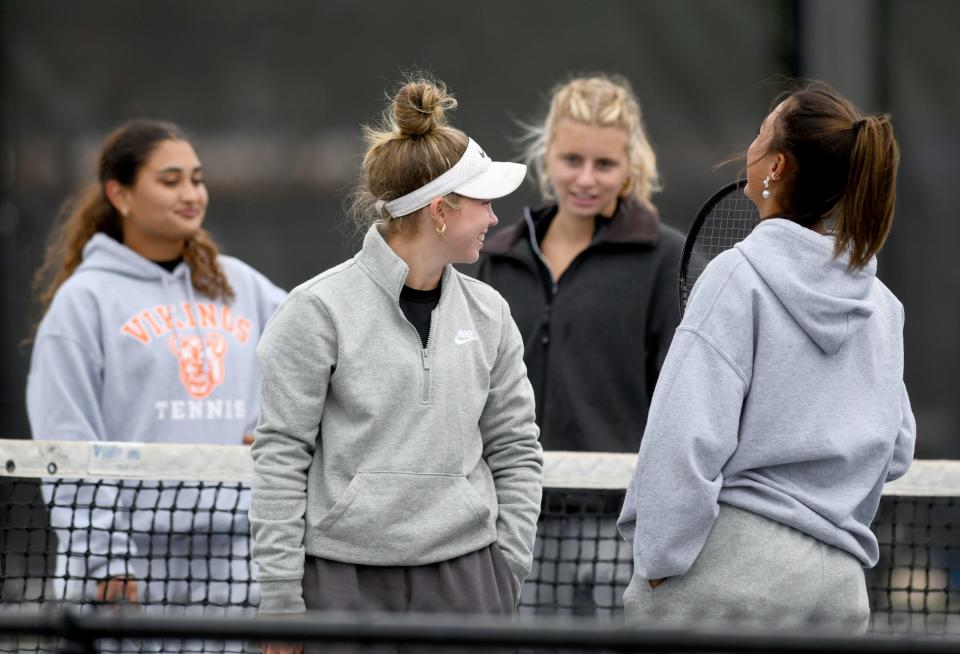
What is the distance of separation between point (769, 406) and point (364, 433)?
2.15 ft

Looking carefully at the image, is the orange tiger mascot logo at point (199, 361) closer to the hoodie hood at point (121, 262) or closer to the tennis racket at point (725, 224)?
the hoodie hood at point (121, 262)

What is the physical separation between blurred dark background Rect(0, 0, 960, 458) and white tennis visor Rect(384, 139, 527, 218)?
2158 mm

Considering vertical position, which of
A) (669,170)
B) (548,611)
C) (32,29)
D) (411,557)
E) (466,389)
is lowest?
(548,611)

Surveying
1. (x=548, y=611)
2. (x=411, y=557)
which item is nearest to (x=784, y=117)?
(x=411, y=557)

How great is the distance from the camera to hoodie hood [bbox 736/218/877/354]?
2.06 m

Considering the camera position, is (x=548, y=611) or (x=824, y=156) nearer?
(x=824, y=156)

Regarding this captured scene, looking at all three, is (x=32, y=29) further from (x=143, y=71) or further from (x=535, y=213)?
(x=535, y=213)

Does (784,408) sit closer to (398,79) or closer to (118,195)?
(118,195)

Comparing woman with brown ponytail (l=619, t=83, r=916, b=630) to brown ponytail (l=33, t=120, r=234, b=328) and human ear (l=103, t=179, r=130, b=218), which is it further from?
human ear (l=103, t=179, r=130, b=218)

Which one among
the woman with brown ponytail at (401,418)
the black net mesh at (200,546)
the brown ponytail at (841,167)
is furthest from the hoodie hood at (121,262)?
the brown ponytail at (841,167)

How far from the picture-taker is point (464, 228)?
Answer: 2.30 meters

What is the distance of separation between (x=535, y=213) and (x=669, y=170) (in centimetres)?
105

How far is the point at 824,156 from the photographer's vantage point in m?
2.09

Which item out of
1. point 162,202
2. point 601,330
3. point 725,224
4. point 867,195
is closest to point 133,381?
point 162,202
